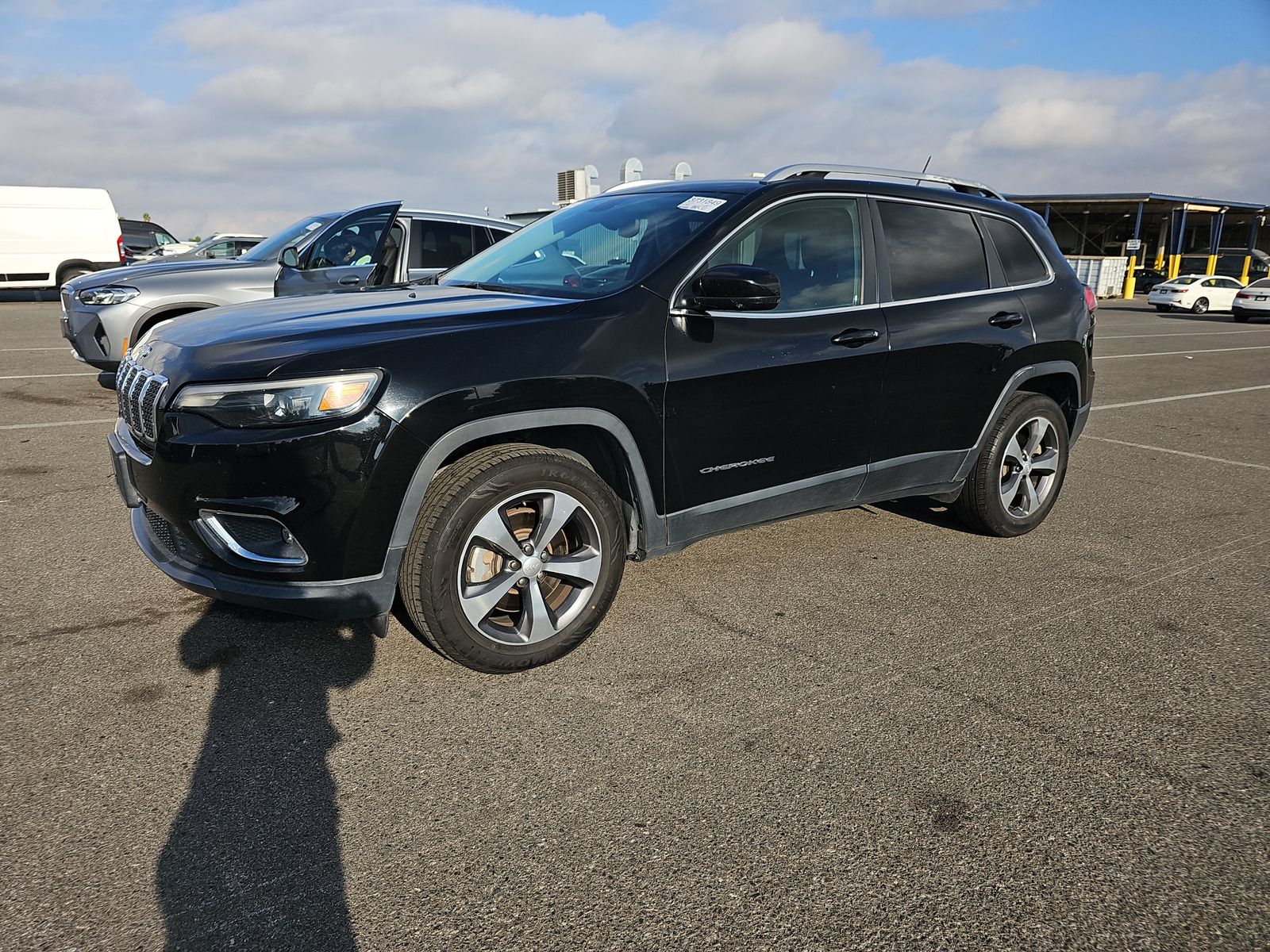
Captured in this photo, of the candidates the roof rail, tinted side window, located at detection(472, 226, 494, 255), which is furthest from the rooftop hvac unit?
the roof rail

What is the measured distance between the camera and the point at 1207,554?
15.5 feet

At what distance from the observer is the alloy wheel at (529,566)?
3127 millimetres

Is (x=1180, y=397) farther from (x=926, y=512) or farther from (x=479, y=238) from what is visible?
(x=479, y=238)

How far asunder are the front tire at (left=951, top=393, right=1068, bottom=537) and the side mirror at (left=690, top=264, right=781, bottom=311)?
1.84 m

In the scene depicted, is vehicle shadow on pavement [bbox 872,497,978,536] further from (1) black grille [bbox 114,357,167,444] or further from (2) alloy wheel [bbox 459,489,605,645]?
(1) black grille [bbox 114,357,167,444]

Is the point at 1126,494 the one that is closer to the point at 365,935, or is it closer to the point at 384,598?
the point at 384,598

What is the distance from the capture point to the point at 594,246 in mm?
4008

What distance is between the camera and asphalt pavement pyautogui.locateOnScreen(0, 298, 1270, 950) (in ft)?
6.97

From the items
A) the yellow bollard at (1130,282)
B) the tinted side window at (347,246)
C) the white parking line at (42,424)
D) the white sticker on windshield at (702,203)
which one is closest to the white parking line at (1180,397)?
the white sticker on windshield at (702,203)

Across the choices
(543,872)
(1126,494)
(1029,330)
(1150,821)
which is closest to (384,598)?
(543,872)

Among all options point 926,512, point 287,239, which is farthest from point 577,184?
point 926,512

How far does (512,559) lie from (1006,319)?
284cm

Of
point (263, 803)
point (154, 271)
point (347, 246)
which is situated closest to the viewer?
point (263, 803)

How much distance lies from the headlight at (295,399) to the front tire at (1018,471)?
3.17 meters
